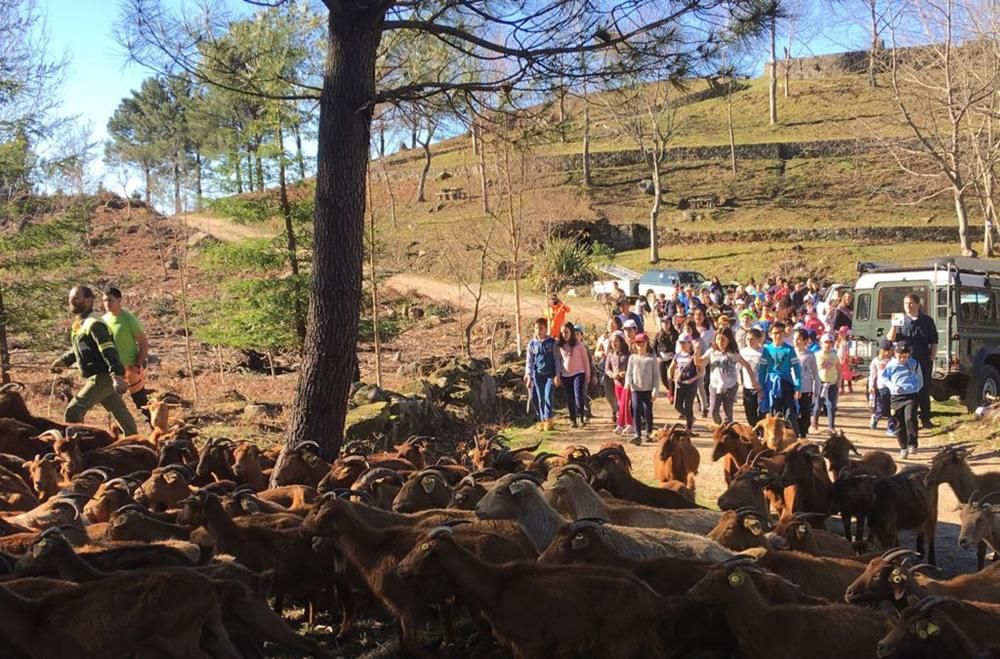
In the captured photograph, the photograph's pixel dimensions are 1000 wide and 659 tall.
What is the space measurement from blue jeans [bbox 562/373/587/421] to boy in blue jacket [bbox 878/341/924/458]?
478 cm

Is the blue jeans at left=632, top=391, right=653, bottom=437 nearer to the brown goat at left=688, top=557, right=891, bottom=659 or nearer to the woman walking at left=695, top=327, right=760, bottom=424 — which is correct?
the woman walking at left=695, top=327, right=760, bottom=424

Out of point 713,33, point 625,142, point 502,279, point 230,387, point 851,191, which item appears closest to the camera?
point 713,33

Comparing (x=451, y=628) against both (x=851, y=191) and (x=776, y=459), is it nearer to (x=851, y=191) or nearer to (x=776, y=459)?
(x=776, y=459)

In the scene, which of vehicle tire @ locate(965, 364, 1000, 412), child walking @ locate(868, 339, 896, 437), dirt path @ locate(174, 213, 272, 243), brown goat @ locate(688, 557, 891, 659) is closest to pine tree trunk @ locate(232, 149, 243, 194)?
child walking @ locate(868, 339, 896, 437)

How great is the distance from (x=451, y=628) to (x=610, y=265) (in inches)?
1386

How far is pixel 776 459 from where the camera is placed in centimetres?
947

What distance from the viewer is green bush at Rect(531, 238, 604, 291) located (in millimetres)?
34594

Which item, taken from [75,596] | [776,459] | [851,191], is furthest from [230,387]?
[851,191]

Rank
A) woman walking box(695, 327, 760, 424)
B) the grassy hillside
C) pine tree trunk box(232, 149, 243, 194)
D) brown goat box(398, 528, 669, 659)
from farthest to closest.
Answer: the grassy hillside < pine tree trunk box(232, 149, 243, 194) < woman walking box(695, 327, 760, 424) < brown goat box(398, 528, 669, 659)

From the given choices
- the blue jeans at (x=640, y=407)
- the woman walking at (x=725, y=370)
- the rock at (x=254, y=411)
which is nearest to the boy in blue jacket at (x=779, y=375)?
the woman walking at (x=725, y=370)

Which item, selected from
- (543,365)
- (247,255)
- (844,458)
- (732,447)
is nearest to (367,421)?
(543,365)

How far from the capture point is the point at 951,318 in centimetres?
1647

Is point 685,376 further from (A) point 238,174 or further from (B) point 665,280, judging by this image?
(B) point 665,280

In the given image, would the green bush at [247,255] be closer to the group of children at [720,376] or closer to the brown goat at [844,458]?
the group of children at [720,376]
